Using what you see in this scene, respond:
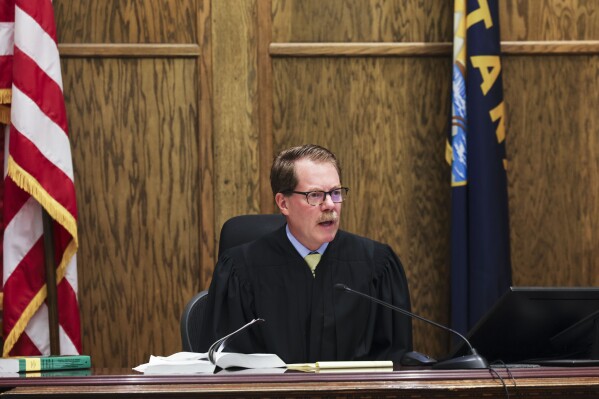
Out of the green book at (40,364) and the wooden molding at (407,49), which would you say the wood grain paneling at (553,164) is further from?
the green book at (40,364)

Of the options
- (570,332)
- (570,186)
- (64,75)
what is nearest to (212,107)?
(64,75)

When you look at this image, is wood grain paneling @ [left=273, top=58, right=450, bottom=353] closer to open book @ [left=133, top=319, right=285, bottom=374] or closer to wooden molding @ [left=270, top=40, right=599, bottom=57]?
wooden molding @ [left=270, top=40, right=599, bottom=57]

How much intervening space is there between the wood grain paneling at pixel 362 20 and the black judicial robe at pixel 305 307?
1.86 m

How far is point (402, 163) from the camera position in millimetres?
4781

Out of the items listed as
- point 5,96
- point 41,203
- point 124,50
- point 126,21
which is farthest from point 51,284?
point 126,21

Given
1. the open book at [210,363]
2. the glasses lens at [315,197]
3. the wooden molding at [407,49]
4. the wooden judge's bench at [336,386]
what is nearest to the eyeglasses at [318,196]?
the glasses lens at [315,197]

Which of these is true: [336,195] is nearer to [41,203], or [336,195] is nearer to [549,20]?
[41,203]

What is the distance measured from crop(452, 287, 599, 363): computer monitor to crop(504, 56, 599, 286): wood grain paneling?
7.45 feet

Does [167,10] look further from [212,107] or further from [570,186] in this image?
[570,186]

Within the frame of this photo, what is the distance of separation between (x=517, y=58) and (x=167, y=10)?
1826mm

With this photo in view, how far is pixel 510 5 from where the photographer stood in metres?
4.79

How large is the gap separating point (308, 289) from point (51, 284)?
181 centimetres

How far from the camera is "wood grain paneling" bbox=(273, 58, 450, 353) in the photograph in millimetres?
4773

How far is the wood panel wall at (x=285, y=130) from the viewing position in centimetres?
467
